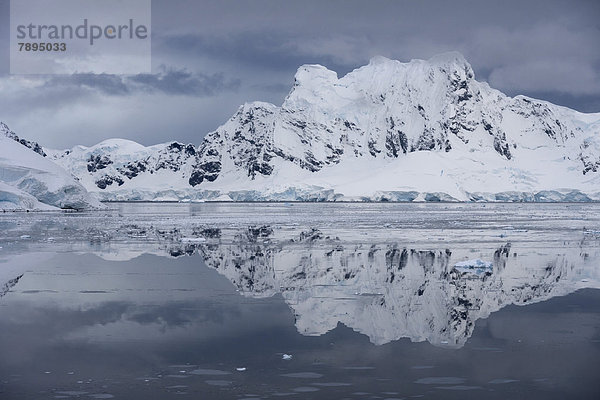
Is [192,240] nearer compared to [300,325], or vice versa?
[300,325]

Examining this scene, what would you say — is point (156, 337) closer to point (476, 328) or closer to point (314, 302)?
point (314, 302)

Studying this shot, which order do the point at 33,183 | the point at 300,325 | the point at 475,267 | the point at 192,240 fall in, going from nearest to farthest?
the point at 300,325 → the point at 475,267 → the point at 192,240 → the point at 33,183

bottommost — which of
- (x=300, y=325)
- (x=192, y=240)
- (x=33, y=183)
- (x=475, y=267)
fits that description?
(x=300, y=325)

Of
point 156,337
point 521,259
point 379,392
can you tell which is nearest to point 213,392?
point 379,392

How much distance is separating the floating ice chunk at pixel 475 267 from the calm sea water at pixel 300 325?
0.06m

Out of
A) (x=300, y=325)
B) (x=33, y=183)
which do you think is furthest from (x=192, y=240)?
(x=33, y=183)

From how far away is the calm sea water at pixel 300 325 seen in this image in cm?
780

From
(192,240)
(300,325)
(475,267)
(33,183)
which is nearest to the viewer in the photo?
(300,325)

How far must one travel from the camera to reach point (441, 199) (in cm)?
14075

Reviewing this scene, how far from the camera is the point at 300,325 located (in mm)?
11211

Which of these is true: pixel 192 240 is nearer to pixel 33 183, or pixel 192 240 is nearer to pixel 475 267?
pixel 475 267

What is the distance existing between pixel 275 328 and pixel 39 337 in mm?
3566

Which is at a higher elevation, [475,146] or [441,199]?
[475,146]

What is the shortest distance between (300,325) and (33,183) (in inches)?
2407
